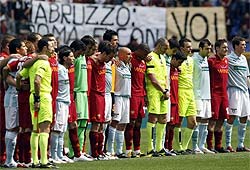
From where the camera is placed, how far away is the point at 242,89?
23438 mm

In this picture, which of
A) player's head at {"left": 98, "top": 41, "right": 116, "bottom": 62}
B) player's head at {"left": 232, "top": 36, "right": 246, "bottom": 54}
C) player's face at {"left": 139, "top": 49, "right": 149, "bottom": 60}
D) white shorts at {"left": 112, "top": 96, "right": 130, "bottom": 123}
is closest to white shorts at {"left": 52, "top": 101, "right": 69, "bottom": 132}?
player's head at {"left": 98, "top": 41, "right": 116, "bottom": 62}

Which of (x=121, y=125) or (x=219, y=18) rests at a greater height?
(x=219, y=18)

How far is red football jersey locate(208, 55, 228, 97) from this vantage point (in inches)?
909

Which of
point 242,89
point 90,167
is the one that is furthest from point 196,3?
point 90,167

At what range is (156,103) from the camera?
21859 mm

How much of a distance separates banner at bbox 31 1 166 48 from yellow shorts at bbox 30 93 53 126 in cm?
1481

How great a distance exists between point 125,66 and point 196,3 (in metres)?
15.9

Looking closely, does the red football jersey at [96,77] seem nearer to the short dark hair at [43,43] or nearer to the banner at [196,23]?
the short dark hair at [43,43]

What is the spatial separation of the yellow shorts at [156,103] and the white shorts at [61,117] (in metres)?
2.30

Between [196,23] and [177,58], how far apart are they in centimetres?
1355

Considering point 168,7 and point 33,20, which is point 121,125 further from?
point 168,7

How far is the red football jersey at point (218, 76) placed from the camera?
75.7ft

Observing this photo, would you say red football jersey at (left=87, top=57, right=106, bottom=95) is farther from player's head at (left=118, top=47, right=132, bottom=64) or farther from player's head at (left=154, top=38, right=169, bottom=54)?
player's head at (left=154, top=38, right=169, bottom=54)

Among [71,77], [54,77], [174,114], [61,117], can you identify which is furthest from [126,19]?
[54,77]
